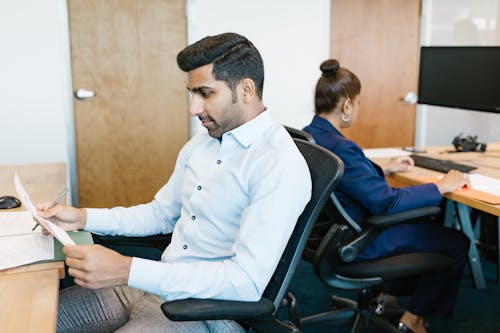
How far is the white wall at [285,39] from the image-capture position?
4.14 meters

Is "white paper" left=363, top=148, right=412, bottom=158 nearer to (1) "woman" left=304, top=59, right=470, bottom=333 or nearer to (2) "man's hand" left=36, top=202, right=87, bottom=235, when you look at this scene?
(1) "woman" left=304, top=59, right=470, bottom=333

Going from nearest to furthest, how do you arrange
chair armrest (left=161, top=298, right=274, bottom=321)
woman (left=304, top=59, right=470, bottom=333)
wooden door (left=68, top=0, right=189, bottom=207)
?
chair armrest (left=161, top=298, right=274, bottom=321), woman (left=304, top=59, right=470, bottom=333), wooden door (left=68, top=0, right=189, bottom=207)

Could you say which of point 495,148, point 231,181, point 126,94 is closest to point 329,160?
point 231,181

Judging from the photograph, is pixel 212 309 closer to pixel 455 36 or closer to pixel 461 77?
pixel 461 77

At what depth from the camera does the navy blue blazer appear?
6.68 feet

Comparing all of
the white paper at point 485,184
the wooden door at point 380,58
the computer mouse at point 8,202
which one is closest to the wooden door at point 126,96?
the wooden door at point 380,58

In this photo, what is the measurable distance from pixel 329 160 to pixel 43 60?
112 inches

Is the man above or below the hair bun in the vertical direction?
below

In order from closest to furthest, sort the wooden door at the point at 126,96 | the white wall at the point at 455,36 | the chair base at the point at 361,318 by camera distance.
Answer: the chair base at the point at 361,318, the wooden door at the point at 126,96, the white wall at the point at 455,36

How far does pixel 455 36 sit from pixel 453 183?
288 cm

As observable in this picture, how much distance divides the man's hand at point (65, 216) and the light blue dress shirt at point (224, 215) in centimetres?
3

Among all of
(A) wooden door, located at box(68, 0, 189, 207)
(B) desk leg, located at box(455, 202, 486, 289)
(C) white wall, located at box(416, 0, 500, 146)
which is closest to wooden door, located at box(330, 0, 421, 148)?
(C) white wall, located at box(416, 0, 500, 146)

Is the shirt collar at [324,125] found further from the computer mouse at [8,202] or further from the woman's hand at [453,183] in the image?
the computer mouse at [8,202]

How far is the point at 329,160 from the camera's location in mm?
1434
